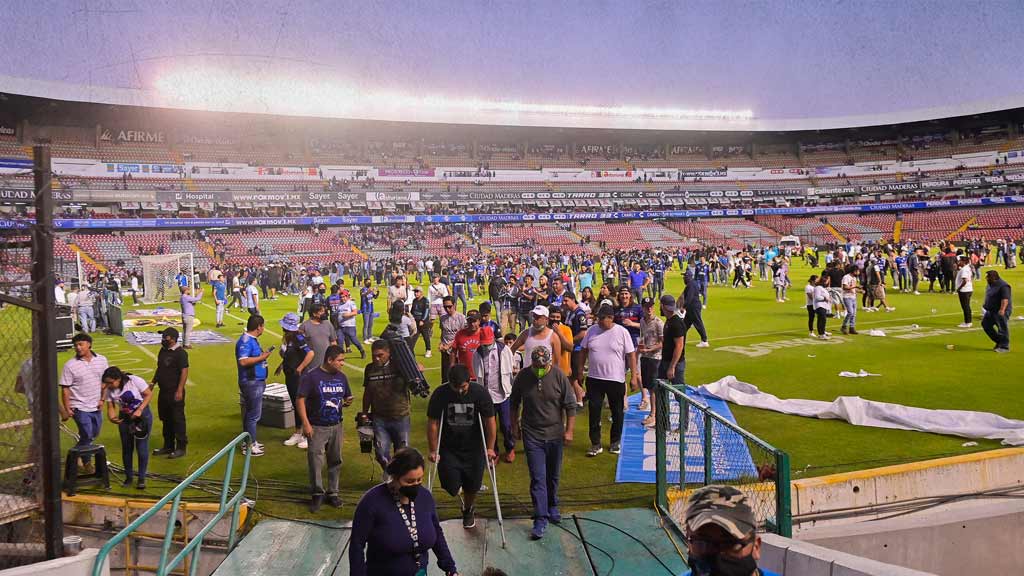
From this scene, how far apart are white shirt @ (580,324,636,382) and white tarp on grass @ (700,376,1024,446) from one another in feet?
10.0

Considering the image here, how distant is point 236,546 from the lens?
20.0 ft

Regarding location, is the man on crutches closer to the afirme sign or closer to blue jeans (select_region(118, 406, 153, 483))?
blue jeans (select_region(118, 406, 153, 483))

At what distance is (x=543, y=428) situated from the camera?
602 centimetres

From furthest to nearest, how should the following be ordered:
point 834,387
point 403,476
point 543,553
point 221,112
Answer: point 221,112
point 834,387
point 543,553
point 403,476

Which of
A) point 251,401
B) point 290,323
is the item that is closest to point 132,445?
→ point 251,401

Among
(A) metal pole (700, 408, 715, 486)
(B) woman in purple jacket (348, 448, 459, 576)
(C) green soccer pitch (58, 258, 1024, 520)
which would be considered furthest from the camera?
(C) green soccer pitch (58, 258, 1024, 520)

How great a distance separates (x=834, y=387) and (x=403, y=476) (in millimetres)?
9015

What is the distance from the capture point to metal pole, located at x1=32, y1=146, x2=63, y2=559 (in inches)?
170

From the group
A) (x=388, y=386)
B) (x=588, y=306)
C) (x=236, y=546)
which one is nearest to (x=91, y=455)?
(x=236, y=546)

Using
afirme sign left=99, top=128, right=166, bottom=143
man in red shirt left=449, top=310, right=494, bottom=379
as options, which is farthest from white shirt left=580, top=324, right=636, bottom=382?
afirme sign left=99, top=128, right=166, bottom=143

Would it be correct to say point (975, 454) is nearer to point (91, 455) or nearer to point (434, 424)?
point (434, 424)

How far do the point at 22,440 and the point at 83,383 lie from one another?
1124mm

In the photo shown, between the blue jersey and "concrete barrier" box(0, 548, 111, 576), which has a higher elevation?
the blue jersey

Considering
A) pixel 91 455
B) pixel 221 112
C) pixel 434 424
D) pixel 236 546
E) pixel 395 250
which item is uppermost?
pixel 221 112
